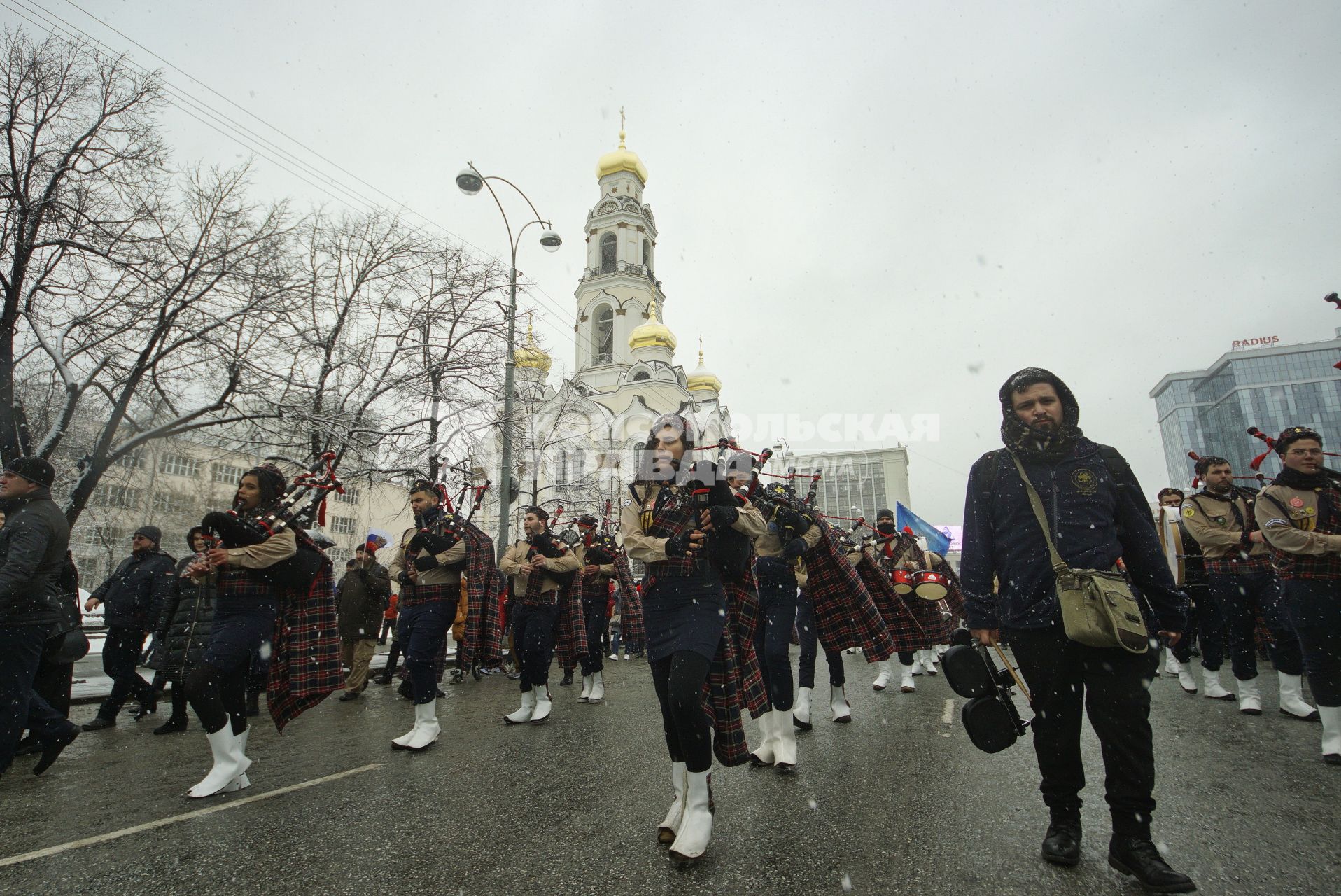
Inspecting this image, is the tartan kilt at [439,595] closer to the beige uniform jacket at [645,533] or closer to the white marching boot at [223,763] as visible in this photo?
the white marching boot at [223,763]

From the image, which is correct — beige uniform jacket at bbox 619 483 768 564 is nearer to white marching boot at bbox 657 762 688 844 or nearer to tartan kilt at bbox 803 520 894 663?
white marching boot at bbox 657 762 688 844

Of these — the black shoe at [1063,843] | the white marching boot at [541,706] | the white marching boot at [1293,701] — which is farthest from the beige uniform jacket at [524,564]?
the white marching boot at [1293,701]

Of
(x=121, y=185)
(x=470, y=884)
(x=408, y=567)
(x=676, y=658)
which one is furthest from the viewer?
(x=121, y=185)

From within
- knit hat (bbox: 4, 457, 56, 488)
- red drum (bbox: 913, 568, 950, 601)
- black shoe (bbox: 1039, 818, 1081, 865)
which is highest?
knit hat (bbox: 4, 457, 56, 488)

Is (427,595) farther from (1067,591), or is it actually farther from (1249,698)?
(1249,698)

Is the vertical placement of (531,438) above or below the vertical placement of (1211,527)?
above

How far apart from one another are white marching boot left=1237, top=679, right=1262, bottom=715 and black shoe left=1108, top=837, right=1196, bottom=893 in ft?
14.9

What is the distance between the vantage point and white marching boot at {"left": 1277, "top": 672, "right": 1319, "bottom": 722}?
A: 18.1 feet

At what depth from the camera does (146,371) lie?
1322cm

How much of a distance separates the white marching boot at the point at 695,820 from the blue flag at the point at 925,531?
539 inches

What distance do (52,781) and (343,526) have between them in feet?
167

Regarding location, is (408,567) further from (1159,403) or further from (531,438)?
(1159,403)

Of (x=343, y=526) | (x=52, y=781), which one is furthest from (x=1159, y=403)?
(x=52, y=781)

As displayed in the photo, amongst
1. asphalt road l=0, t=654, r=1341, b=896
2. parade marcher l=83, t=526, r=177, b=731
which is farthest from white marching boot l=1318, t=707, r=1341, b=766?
parade marcher l=83, t=526, r=177, b=731
